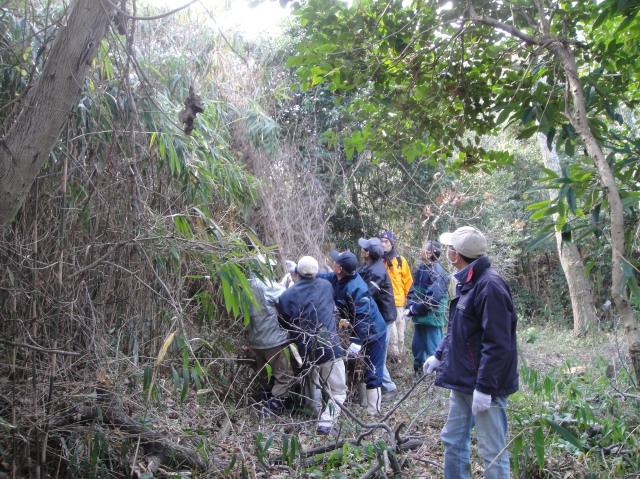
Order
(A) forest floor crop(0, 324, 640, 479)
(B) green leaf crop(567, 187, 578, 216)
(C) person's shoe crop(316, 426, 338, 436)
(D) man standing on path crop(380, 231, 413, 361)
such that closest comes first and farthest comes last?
(B) green leaf crop(567, 187, 578, 216)
(A) forest floor crop(0, 324, 640, 479)
(C) person's shoe crop(316, 426, 338, 436)
(D) man standing on path crop(380, 231, 413, 361)

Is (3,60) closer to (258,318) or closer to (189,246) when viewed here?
(189,246)

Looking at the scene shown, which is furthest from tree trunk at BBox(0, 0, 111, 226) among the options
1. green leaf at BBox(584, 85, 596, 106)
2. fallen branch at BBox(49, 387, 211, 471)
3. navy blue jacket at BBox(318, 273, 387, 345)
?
navy blue jacket at BBox(318, 273, 387, 345)

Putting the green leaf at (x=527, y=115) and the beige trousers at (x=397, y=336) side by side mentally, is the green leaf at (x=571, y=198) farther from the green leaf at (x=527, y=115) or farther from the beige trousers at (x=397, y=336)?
the beige trousers at (x=397, y=336)

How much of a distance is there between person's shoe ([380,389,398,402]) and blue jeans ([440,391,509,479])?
260 centimetres

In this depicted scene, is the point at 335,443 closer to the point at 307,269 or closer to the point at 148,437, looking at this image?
the point at 148,437

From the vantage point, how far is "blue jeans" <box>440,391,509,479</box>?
2947mm

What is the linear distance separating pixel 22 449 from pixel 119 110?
204cm

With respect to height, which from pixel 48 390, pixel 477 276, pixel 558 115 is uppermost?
pixel 558 115

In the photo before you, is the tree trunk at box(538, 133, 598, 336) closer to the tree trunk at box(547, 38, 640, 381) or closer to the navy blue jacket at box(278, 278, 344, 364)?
the navy blue jacket at box(278, 278, 344, 364)

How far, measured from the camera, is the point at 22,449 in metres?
2.91

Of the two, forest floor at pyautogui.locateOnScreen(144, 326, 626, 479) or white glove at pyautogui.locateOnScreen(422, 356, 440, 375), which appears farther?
white glove at pyautogui.locateOnScreen(422, 356, 440, 375)

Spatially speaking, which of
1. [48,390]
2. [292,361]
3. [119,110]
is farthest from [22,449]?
[292,361]

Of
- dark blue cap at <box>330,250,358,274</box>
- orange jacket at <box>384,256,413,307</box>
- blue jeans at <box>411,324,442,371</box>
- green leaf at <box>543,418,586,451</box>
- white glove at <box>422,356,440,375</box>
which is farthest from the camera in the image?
Answer: orange jacket at <box>384,256,413,307</box>

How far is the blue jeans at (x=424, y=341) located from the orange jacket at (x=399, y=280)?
600 mm
